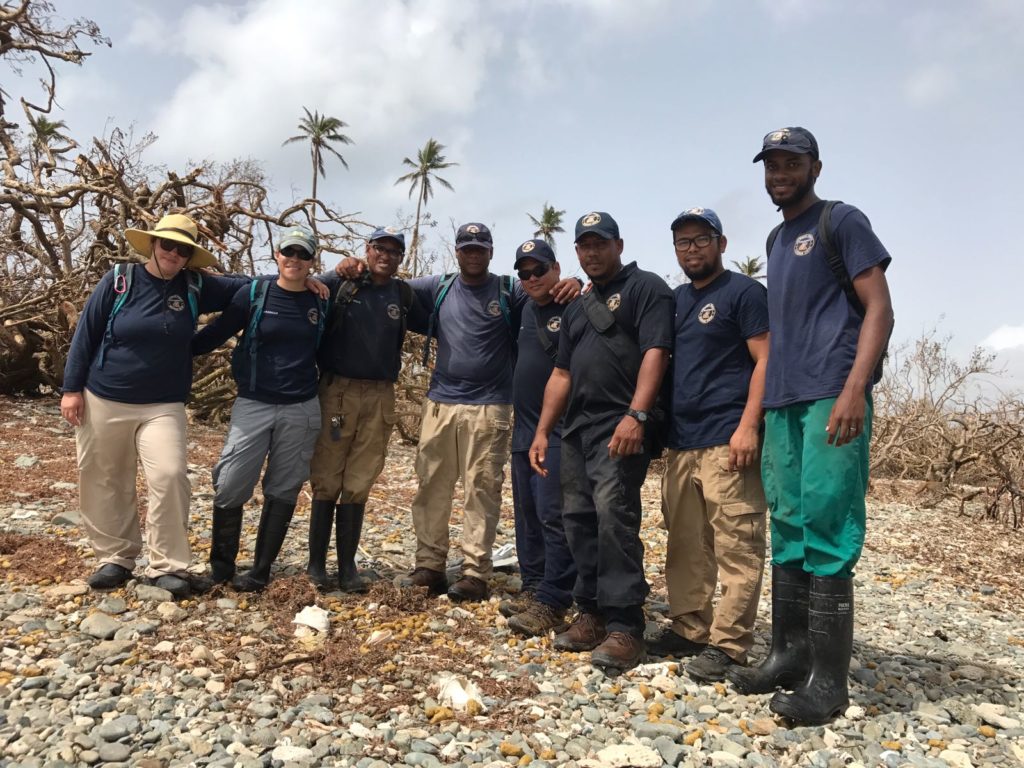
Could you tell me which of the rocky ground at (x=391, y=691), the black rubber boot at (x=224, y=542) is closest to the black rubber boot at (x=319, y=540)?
the rocky ground at (x=391, y=691)

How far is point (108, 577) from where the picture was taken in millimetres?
4793

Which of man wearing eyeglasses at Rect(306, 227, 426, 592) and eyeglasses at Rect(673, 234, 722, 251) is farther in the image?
man wearing eyeglasses at Rect(306, 227, 426, 592)

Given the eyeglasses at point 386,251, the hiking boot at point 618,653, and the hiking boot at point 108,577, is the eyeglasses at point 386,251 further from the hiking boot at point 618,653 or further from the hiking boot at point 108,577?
the hiking boot at point 618,653

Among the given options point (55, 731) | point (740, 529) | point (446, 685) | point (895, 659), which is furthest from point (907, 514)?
point (55, 731)

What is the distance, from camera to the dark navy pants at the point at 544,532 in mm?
4750

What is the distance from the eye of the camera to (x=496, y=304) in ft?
17.3

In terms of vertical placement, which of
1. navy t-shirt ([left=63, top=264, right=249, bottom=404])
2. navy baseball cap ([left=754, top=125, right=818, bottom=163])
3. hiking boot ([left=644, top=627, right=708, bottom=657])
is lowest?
hiking boot ([left=644, top=627, right=708, bottom=657])

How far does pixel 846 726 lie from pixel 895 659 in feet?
4.81

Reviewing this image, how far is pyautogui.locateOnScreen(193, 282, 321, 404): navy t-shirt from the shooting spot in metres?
4.93

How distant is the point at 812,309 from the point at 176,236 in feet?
12.1

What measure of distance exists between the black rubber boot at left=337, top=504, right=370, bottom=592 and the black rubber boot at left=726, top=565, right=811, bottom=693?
275 cm

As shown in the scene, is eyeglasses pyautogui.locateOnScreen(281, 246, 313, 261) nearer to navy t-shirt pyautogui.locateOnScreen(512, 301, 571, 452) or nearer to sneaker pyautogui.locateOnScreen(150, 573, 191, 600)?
navy t-shirt pyautogui.locateOnScreen(512, 301, 571, 452)

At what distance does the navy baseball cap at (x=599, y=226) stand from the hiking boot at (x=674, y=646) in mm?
2338

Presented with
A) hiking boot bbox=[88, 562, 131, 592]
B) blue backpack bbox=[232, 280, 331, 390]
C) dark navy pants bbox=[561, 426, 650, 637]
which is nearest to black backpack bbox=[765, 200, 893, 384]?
dark navy pants bbox=[561, 426, 650, 637]
